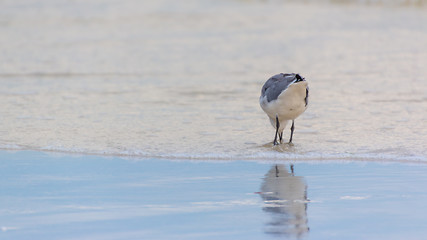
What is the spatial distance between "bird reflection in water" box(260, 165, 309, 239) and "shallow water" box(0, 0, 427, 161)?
898 millimetres

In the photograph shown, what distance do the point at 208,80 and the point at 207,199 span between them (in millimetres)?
7496

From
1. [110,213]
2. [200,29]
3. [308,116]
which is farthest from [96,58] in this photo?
[110,213]

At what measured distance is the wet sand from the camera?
166 inches

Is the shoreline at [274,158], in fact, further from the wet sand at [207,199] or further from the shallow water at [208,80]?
the wet sand at [207,199]

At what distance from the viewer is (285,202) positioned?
4.89m

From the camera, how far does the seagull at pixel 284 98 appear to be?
6789 millimetres

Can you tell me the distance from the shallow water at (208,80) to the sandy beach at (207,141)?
42mm

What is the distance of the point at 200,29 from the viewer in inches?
839

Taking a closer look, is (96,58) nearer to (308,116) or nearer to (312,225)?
(308,116)

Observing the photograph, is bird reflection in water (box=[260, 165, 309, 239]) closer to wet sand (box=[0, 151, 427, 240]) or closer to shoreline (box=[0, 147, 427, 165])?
wet sand (box=[0, 151, 427, 240])

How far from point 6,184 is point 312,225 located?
8.06 ft

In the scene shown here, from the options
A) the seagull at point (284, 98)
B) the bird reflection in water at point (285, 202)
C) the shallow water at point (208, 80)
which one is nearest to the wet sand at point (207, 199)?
the bird reflection in water at point (285, 202)

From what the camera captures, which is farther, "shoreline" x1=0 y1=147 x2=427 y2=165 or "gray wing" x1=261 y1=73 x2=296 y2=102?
"gray wing" x1=261 y1=73 x2=296 y2=102

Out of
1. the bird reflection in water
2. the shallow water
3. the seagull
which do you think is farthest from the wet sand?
the seagull
